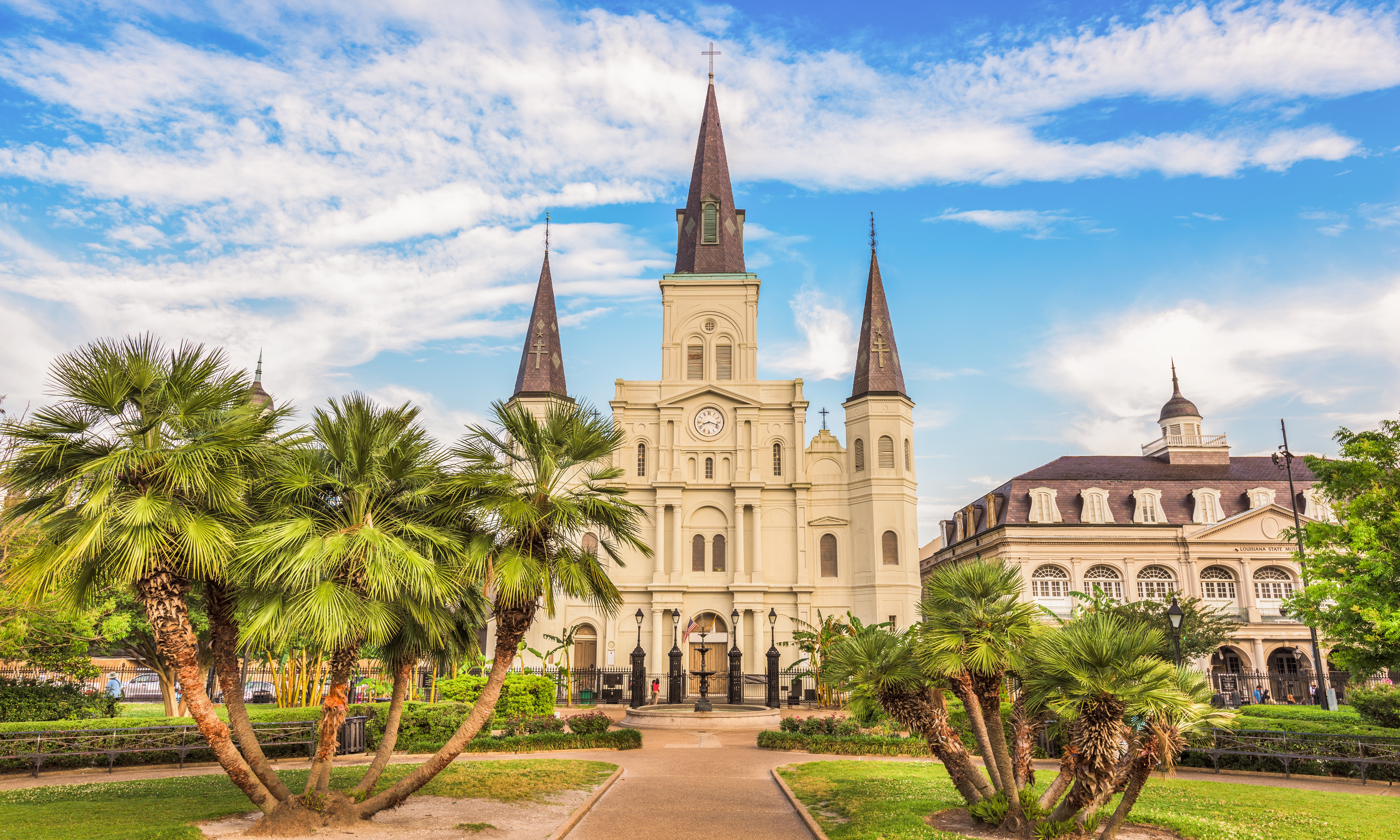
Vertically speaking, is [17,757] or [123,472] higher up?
[123,472]

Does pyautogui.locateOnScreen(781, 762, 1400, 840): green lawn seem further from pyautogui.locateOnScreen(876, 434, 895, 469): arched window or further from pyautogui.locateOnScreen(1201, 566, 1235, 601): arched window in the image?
pyautogui.locateOnScreen(1201, 566, 1235, 601): arched window

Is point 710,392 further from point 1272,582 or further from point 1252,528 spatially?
point 1272,582

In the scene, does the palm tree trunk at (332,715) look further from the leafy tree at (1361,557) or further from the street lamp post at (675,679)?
the street lamp post at (675,679)

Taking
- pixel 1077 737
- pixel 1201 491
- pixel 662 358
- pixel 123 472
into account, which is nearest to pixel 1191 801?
pixel 1077 737

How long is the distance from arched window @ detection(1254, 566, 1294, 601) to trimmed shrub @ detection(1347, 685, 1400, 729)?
92.9 ft

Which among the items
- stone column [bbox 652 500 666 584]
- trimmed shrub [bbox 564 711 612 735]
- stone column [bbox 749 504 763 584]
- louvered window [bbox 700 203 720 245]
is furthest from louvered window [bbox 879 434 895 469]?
trimmed shrub [bbox 564 711 612 735]

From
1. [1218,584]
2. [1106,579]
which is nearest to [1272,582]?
[1218,584]

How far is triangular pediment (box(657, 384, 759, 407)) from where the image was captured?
149 ft

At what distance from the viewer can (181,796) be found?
1354 centimetres

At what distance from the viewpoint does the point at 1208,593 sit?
47188 mm

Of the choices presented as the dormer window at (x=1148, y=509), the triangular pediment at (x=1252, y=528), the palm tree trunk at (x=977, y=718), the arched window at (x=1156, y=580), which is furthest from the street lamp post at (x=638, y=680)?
the triangular pediment at (x=1252, y=528)

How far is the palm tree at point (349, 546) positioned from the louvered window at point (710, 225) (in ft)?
127

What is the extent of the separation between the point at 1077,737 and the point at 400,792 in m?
8.48

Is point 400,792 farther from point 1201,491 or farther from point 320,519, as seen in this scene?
point 1201,491
